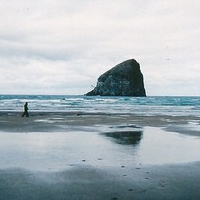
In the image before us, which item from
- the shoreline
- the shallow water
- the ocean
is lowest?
the ocean

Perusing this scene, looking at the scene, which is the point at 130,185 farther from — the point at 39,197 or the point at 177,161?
the point at 177,161

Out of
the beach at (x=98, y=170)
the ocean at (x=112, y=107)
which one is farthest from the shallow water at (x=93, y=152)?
the ocean at (x=112, y=107)

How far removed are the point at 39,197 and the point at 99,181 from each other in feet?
6.45

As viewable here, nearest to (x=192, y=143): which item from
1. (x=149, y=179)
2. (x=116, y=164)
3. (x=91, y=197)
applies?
(x=116, y=164)

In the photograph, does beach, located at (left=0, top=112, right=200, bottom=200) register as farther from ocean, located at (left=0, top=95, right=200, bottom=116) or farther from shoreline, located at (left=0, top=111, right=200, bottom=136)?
ocean, located at (left=0, top=95, right=200, bottom=116)

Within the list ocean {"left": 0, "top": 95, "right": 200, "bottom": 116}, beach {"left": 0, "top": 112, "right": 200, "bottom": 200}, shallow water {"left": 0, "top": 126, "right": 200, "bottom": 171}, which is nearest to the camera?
beach {"left": 0, "top": 112, "right": 200, "bottom": 200}

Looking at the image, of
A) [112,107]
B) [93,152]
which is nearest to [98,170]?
[93,152]

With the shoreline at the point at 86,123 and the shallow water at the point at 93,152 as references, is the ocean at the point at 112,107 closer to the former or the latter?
the shoreline at the point at 86,123

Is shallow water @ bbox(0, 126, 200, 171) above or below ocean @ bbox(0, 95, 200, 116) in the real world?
above

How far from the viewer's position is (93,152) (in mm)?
13422

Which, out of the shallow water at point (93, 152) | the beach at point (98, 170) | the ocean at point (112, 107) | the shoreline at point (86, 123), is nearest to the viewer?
the beach at point (98, 170)

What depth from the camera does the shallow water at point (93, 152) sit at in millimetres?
11258

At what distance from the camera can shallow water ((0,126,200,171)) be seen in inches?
443

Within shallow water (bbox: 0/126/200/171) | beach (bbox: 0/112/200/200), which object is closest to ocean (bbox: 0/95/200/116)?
shallow water (bbox: 0/126/200/171)
